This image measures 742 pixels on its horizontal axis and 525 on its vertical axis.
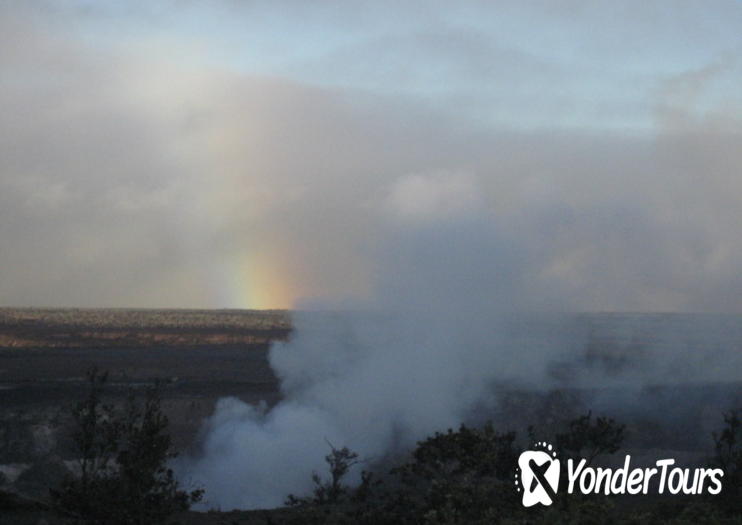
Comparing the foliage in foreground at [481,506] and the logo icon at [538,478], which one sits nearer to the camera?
the foliage in foreground at [481,506]

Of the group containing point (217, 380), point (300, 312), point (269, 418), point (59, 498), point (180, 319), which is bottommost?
point (59, 498)

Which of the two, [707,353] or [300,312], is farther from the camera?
[707,353]

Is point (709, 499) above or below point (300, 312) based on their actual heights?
below

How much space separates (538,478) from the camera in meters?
21.6

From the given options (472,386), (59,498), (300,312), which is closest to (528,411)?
(472,386)

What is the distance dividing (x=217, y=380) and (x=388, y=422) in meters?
20.5

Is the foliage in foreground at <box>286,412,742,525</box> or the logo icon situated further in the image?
the logo icon

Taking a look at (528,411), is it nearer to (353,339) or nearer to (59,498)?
(353,339)

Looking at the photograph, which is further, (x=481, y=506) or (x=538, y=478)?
(x=538, y=478)

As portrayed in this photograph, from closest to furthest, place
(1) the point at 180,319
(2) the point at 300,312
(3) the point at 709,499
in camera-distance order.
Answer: (3) the point at 709,499 → (2) the point at 300,312 → (1) the point at 180,319

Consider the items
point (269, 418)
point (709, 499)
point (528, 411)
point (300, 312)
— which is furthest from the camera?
point (300, 312)

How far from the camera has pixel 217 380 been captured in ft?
228

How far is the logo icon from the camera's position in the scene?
2102 centimetres

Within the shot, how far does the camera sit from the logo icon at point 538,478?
21.0m
